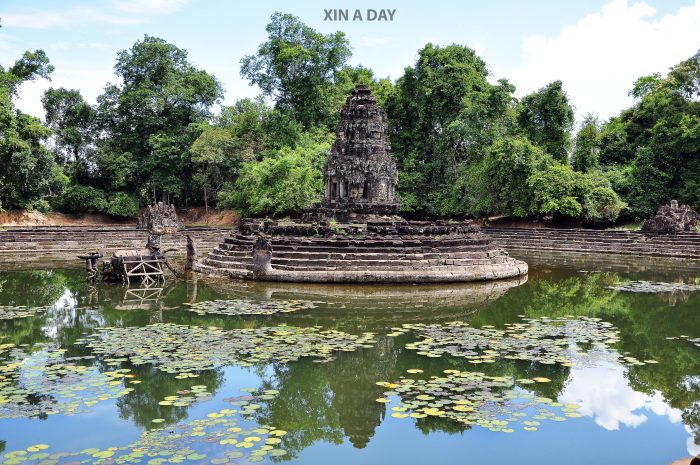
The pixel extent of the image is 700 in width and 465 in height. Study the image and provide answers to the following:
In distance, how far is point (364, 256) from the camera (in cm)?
1788

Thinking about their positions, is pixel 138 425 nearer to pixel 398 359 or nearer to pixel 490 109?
pixel 398 359

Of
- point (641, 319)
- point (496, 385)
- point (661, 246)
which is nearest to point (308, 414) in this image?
point (496, 385)

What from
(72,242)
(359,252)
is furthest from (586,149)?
(72,242)

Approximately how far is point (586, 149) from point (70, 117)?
35.8m

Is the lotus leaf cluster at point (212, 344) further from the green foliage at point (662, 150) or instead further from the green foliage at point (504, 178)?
the green foliage at point (662, 150)

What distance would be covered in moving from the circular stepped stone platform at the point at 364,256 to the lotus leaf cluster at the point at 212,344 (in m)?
6.47

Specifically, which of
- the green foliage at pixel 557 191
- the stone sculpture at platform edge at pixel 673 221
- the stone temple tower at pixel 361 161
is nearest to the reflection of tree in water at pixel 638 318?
the stone temple tower at pixel 361 161

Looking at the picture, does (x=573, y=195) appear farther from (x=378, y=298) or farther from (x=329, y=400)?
(x=329, y=400)

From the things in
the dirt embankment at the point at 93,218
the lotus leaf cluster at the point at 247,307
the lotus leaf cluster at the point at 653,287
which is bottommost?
the lotus leaf cluster at the point at 653,287

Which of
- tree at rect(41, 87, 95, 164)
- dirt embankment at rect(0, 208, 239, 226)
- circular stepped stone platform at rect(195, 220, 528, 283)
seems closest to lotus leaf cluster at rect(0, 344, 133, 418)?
Answer: circular stepped stone platform at rect(195, 220, 528, 283)

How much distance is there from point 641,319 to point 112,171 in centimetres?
3845

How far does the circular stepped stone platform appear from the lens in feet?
57.0

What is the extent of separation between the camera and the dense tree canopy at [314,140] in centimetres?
3456

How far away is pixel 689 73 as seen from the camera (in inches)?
1547
